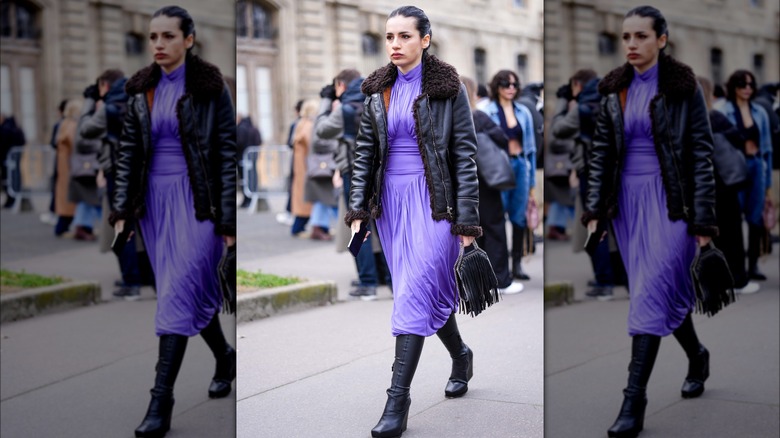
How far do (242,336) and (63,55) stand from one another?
121 cm

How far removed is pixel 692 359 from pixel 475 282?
812 mm

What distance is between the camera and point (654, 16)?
284cm

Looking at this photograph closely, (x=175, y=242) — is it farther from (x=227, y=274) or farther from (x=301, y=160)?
(x=301, y=160)

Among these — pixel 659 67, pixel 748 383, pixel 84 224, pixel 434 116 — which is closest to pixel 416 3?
pixel 434 116

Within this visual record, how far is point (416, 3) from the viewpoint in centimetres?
263

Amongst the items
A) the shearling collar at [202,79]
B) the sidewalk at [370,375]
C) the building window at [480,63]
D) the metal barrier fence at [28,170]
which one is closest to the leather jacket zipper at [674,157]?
the sidewalk at [370,375]

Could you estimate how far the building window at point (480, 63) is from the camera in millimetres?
3034

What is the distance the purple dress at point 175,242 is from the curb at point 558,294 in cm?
91

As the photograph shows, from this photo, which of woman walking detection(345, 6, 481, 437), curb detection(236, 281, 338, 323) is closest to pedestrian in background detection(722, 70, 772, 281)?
woman walking detection(345, 6, 481, 437)

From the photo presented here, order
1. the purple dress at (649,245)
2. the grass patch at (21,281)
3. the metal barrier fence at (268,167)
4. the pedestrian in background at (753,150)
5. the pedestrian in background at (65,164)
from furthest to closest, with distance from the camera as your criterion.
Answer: the metal barrier fence at (268,167), the grass patch at (21,281), the pedestrian in background at (753,150), the pedestrian in background at (65,164), the purple dress at (649,245)

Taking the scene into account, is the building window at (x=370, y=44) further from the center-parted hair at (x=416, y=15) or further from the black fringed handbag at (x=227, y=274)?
the black fringed handbag at (x=227, y=274)

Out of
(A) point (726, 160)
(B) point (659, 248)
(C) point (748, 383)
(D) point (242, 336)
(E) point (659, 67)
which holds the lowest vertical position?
(C) point (748, 383)

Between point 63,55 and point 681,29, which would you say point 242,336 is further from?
point 681,29

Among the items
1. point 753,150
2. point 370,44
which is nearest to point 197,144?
point 370,44
